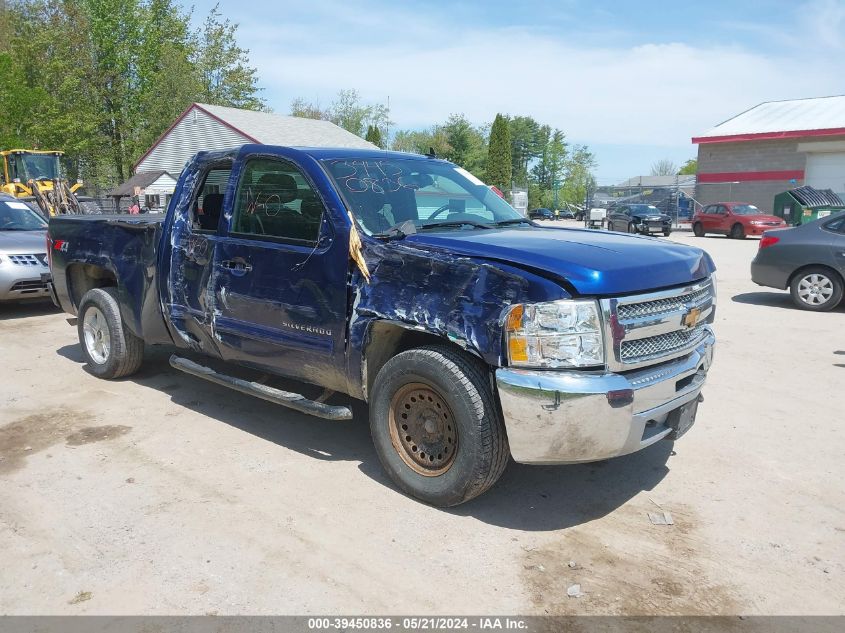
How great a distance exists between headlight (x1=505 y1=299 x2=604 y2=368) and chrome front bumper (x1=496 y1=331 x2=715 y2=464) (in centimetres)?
7

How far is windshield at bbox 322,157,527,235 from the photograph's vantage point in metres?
4.14

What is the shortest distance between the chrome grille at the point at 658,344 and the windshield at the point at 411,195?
1.40 meters

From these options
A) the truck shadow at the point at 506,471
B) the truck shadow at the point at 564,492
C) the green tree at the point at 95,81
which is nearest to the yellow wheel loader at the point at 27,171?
the green tree at the point at 95,81

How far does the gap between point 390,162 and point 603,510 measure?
8.68 ft

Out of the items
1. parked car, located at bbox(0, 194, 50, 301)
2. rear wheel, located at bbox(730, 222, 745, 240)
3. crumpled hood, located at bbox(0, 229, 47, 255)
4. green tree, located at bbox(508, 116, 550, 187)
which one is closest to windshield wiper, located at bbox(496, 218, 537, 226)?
parked car, located at bbox(0, 194, 50, 301)

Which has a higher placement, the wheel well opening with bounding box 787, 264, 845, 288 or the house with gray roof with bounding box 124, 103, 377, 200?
the house with gray roof with bounding box 124, 103, 377, 200

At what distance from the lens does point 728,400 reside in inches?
223

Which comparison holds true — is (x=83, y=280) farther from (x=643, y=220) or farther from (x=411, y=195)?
(x=643, y=220)

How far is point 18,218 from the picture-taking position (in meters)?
10.3

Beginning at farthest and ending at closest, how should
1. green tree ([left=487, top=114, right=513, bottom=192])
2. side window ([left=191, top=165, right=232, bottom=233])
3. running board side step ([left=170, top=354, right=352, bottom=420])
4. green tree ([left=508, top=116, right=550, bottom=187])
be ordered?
green tree ([left=508, top=116, right=550, bottom=187]) < green tree ([left=487, top=114, right=513, bottom=192]) < side window ([left=191, top=165, right=232, bottom=233]) < running board side step ([left=170, top=354, right=352, bottom=420])

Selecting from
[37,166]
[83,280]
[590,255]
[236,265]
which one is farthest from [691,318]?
[37,166]

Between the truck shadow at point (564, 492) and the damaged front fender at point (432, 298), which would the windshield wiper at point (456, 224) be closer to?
the damaged front fender at point (432, 298)

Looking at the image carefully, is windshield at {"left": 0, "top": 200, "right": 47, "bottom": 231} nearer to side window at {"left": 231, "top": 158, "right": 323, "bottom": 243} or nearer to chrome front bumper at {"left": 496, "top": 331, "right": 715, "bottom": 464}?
side window at {"left": 231, "top": 158, "right": 323, "bottom": 243}

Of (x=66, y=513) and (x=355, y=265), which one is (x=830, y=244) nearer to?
(x=355, y=265)
